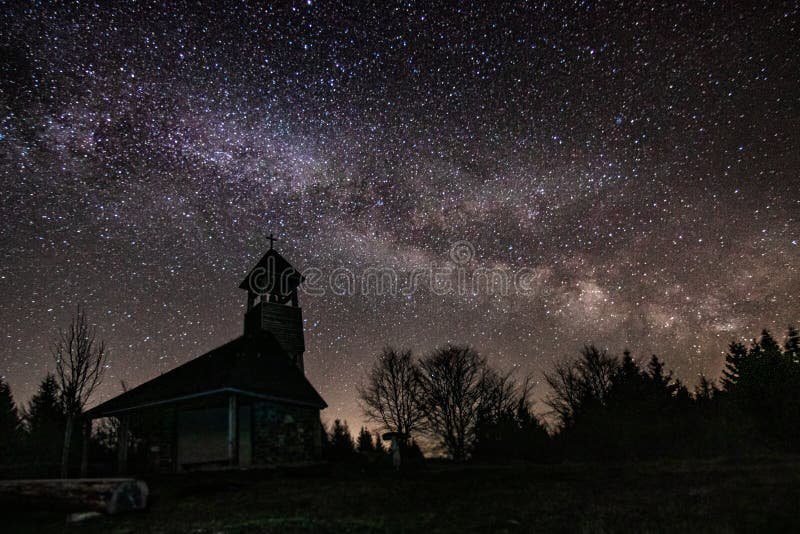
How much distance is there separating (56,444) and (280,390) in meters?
18.3

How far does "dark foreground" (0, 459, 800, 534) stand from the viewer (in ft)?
18.6

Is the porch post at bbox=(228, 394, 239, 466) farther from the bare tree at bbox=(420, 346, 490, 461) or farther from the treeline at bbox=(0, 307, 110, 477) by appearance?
the bare tree at bbox=(420, 346, 490, 461)

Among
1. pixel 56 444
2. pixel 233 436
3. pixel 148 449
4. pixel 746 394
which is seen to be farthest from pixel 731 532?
pixel 56 444

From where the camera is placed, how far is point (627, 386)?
33.0 meters

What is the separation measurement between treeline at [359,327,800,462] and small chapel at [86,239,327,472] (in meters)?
15.3

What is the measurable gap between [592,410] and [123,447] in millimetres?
26015

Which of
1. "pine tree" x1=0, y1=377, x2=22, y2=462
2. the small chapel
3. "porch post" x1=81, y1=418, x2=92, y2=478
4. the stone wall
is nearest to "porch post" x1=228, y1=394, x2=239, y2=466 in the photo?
the small chapel

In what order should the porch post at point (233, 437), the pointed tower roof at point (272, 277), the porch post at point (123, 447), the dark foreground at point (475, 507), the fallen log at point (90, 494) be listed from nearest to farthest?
the dark foreground at point (475, 507), the fallen log at point (90, 494), the porch post at point (233, 437), the porch post at point (123, 447), the pointed tower roof at point (272, 277)

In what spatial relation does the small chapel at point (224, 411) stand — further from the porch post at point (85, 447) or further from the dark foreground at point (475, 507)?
the dark foreground at point (475, 507)

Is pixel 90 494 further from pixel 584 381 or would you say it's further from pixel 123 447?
pixel 584 381

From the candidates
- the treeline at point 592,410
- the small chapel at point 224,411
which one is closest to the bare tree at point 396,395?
the treeline at point 592,410

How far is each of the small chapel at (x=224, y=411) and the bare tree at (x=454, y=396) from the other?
1634 cm

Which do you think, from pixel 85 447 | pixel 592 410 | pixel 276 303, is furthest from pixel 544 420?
pixel 85 447

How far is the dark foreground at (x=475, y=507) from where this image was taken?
566cm
